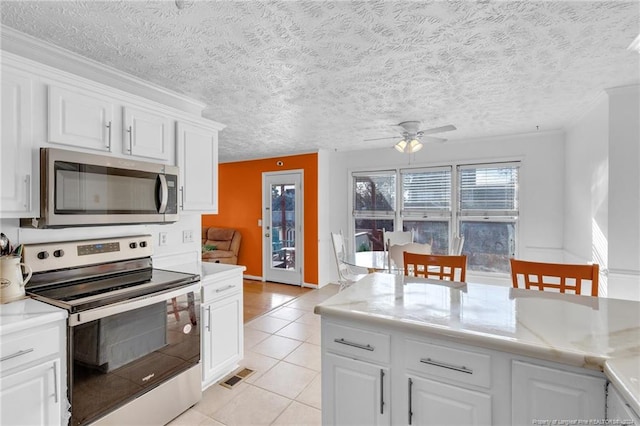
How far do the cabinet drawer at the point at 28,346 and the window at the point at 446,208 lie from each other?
14.4ft

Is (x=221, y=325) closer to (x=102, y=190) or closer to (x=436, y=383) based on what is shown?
(x=102, y=190)

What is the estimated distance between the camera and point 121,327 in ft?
5.54

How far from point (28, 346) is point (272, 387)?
5.16 ft

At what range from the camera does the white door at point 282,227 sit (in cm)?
541

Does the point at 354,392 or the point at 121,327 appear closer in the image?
the point at 354,392

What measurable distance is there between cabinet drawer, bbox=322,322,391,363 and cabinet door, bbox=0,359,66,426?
4.27 feet

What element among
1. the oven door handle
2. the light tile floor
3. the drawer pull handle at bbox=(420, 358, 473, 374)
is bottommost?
the light tile floor

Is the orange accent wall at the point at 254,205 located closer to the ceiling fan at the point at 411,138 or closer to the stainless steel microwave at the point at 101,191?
the ceiling fan at the point at 411,138

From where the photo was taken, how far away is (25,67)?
1.57 m

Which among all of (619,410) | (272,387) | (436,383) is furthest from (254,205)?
(619,410)

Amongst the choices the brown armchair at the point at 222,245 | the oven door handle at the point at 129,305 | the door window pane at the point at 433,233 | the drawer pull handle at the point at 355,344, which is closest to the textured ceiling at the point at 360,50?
the oven door handle at the point at 129,305

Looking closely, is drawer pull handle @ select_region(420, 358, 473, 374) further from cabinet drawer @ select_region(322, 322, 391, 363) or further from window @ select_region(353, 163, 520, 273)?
window @ select_region(353, 163, 520, 273)

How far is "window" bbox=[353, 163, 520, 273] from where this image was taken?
4.36 metres

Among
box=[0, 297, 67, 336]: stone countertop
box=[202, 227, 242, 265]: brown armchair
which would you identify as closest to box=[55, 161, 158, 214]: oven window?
box=[0, 297, 67, 336]: stone countertop
